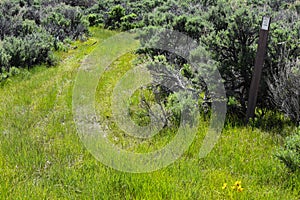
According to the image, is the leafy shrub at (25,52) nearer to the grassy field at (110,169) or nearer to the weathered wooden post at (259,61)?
the grassy field at (110,169)

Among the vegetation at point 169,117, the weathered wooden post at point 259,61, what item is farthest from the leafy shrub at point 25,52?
the weathered wooden post at point 259,61

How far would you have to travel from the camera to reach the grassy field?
338 cm

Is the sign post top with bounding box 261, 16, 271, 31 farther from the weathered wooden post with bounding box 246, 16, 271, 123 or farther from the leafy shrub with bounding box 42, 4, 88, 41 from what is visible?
the leafy shrub with bounding box 42, 4, 88, 41

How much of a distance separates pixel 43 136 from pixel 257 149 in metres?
2.86

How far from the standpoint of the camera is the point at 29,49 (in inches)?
326

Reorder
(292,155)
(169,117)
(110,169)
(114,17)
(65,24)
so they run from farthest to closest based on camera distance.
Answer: (114,17) → (65,24) → (169,117) → (110,169) → (292,155)

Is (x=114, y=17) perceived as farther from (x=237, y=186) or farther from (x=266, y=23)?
(x=237, y=186)

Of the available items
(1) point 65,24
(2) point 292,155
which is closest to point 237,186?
(2) point 292,155

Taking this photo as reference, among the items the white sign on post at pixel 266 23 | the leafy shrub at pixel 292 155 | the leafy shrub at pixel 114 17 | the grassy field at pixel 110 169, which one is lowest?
the grassy field at pixel 110 169

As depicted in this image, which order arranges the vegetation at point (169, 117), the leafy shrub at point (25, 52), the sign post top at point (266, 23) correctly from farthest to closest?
the leafy shrub at point (25, 52), the sign post top at point (266, 23), the vegetation at point (169, 117)

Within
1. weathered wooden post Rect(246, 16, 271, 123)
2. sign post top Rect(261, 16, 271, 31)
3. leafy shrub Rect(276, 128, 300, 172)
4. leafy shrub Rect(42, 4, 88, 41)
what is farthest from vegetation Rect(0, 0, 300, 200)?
leafy shrub Rect(42, 4, 88, 41)

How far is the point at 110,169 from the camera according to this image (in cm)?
375

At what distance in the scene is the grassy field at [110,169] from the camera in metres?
3.38

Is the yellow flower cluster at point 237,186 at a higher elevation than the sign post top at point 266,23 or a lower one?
lower
